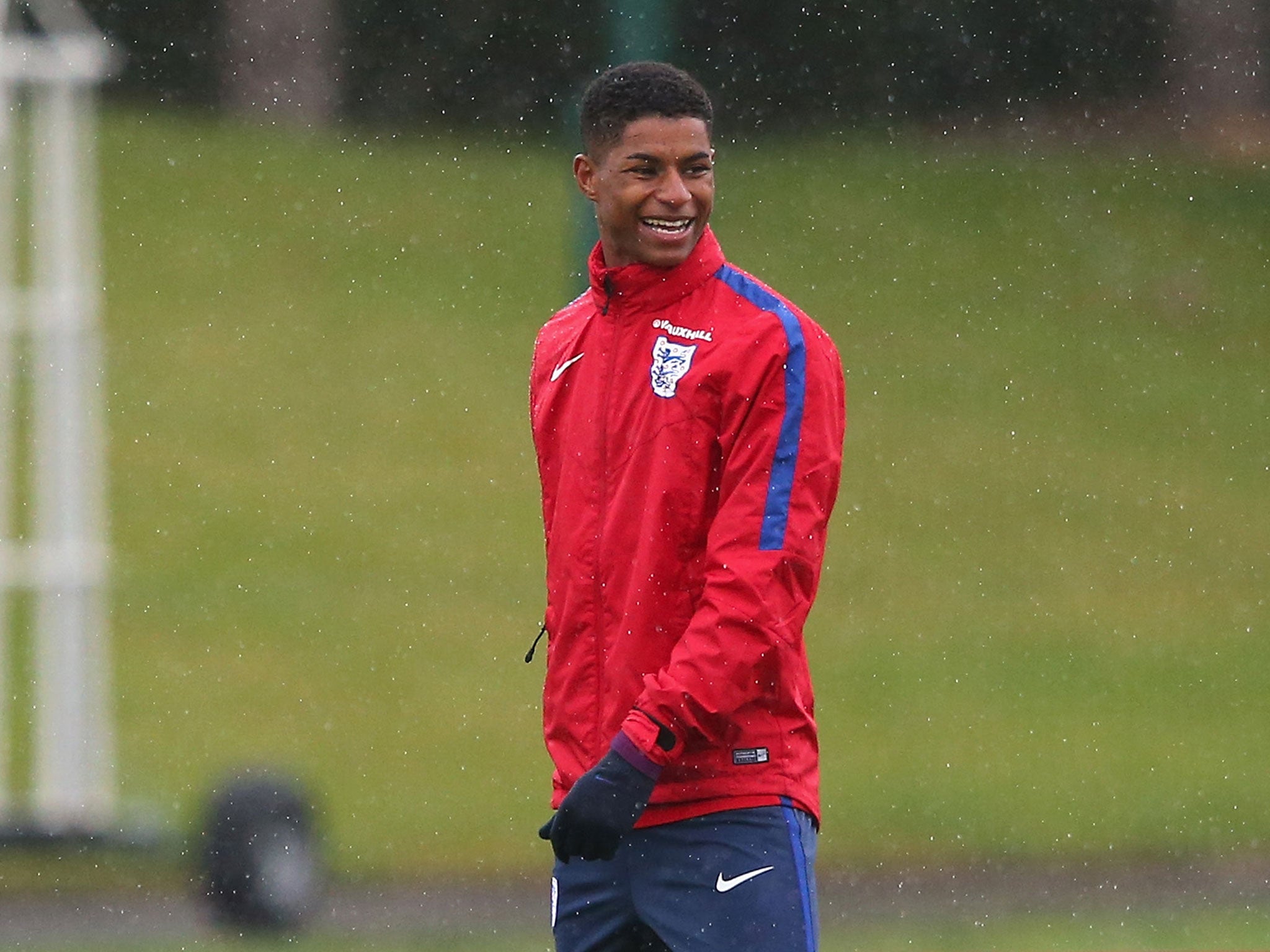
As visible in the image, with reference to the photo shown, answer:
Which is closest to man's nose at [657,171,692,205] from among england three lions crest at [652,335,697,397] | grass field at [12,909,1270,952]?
england three lions crest at [652,335,697,397]

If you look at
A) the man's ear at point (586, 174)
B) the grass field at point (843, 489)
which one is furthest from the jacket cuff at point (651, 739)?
the grass field at point (843, 489)

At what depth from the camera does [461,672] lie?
59.3 feet

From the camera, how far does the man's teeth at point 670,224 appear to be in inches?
151

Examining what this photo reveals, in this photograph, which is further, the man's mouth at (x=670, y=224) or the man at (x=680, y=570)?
the man's mouth at (x=670, y=224)

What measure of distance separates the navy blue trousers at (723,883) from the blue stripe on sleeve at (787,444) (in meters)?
0.48

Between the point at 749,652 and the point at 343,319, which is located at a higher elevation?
the point at 343,319

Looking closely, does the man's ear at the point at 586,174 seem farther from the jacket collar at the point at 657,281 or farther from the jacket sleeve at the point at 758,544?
the jacket sleeve at the point at 758,544

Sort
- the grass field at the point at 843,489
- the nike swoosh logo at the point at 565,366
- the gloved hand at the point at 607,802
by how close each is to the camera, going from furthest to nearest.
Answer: the grass field at the point at 843,489
the nike swoosh logo at the point at 565,366
the gloved hand at the point at 607,802

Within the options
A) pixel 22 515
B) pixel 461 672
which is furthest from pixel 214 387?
pixel 461 672

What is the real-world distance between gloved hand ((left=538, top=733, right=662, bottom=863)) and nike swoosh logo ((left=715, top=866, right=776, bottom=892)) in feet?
0.71

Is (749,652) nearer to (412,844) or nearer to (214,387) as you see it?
(412,844)

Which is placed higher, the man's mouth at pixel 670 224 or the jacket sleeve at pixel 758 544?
the man's mouth at pixel 670 224

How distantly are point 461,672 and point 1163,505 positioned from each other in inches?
368

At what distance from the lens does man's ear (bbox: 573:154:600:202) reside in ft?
13.0
